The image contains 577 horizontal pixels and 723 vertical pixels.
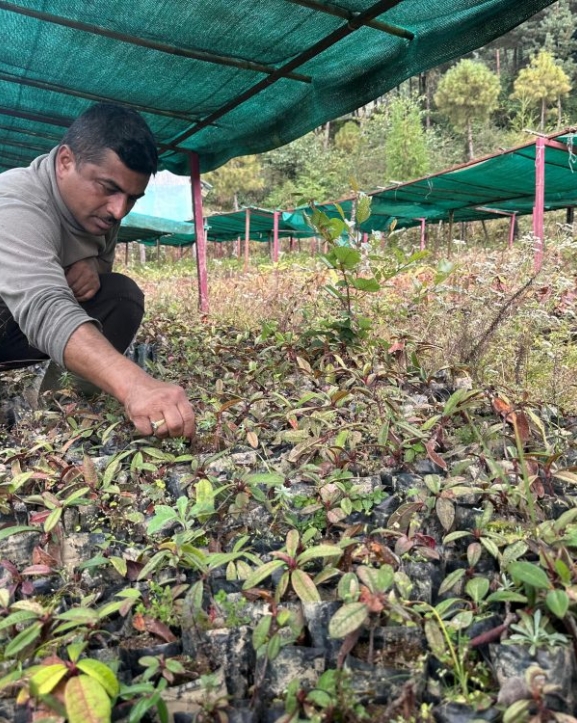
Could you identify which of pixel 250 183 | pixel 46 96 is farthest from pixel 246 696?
pixel 250 183

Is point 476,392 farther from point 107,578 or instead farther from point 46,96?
point 46,96

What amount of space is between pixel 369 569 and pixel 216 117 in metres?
3.65

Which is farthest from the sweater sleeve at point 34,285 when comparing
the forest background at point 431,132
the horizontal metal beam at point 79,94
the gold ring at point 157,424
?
the forest background at point 431,132

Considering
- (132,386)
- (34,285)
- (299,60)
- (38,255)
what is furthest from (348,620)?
(299,60)

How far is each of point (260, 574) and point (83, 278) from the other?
197 centimetres

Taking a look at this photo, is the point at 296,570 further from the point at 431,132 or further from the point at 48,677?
the point at 431,132

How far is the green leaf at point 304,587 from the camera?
104cm

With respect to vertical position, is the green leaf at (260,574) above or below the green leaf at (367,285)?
below

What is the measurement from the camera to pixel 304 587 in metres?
1.05

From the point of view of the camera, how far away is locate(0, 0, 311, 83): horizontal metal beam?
268 centimetres

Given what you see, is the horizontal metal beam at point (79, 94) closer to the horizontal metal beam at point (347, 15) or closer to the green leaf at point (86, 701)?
the horizontal metal beam at point (347, 15)

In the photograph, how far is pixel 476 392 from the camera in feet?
5.92

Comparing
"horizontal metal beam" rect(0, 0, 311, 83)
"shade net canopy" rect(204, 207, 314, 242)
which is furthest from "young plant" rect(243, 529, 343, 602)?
"shade net canopy" rect(204, 207, 314, 242)

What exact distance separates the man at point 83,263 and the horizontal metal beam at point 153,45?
2.56 ft
